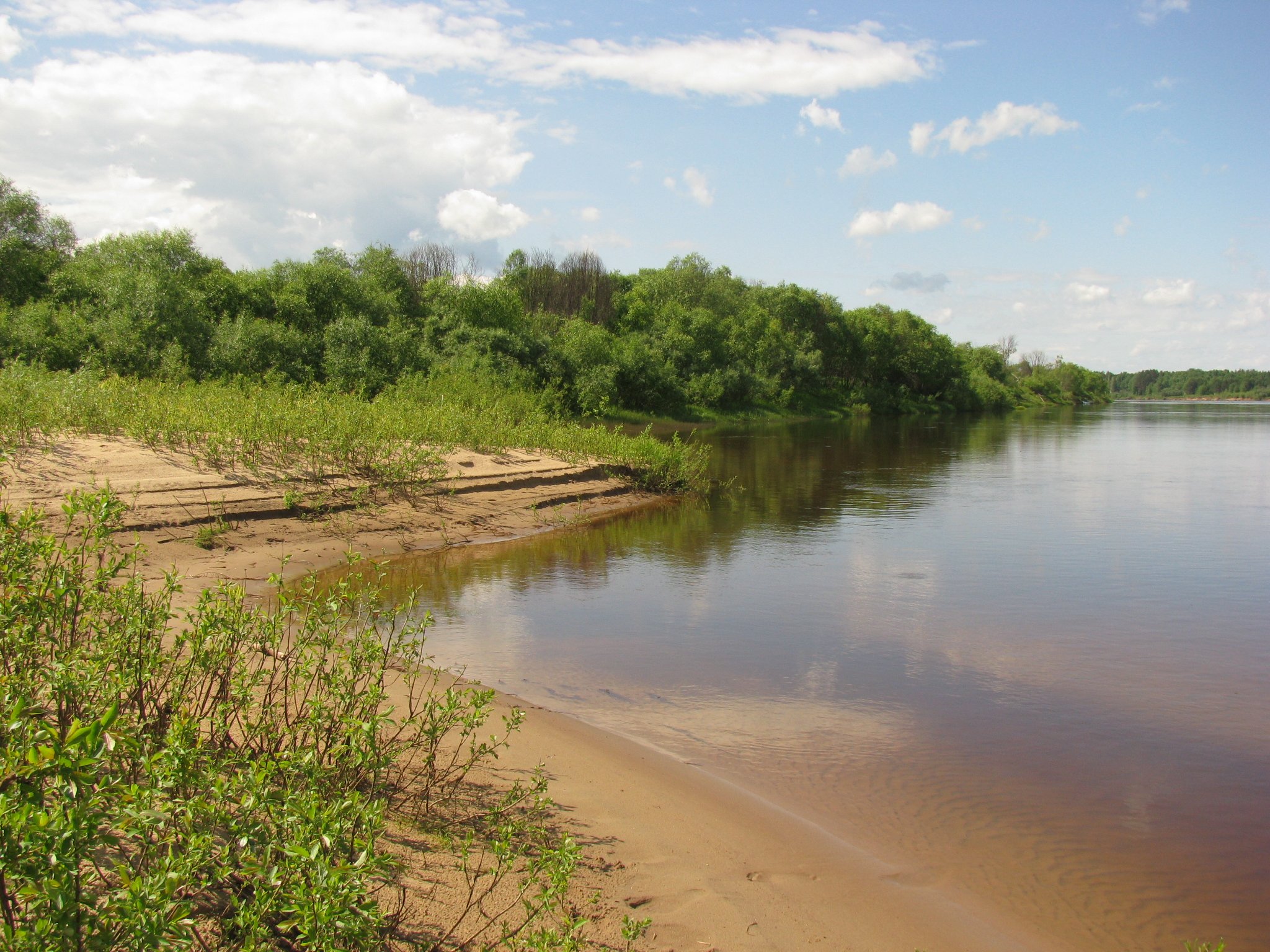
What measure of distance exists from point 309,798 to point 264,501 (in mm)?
11695

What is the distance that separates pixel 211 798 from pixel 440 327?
135ft

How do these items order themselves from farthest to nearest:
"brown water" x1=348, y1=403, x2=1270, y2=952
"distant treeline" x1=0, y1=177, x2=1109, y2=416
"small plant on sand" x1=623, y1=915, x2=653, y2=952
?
"distant treeline" x1=0, y1=177, x2=1109, y2=416
"brown water" x1=348, y1=403, x2=1270, y2=952
"small plant on sand" x1=623, y1=915, x2=653, y2=952

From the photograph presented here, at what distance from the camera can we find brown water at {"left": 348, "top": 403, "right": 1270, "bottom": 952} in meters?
5.80

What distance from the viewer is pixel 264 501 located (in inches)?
555

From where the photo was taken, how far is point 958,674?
9.40 m

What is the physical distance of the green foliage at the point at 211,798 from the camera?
2.49m

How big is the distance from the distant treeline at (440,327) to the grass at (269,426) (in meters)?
4.46

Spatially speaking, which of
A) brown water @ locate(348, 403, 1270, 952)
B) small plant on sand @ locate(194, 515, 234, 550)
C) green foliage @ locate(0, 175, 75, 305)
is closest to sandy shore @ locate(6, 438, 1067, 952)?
brown water @ locate(348, 403, 1270, 952)

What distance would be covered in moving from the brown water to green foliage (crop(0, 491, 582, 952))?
263cm

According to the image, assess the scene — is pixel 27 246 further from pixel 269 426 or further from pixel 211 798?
pixel 211 798

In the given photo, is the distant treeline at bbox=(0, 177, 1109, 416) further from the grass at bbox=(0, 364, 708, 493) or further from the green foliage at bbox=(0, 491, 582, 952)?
the green foliage at bbox=(0, 491, 582, 952)

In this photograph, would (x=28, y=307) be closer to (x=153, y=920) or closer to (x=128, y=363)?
(x=128, y=363)

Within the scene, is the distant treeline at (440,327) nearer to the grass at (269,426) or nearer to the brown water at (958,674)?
the grass at (269,426)

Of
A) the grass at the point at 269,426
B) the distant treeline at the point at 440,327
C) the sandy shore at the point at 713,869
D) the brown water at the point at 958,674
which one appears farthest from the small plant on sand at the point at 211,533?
the distant treeline at the point at 440,327
